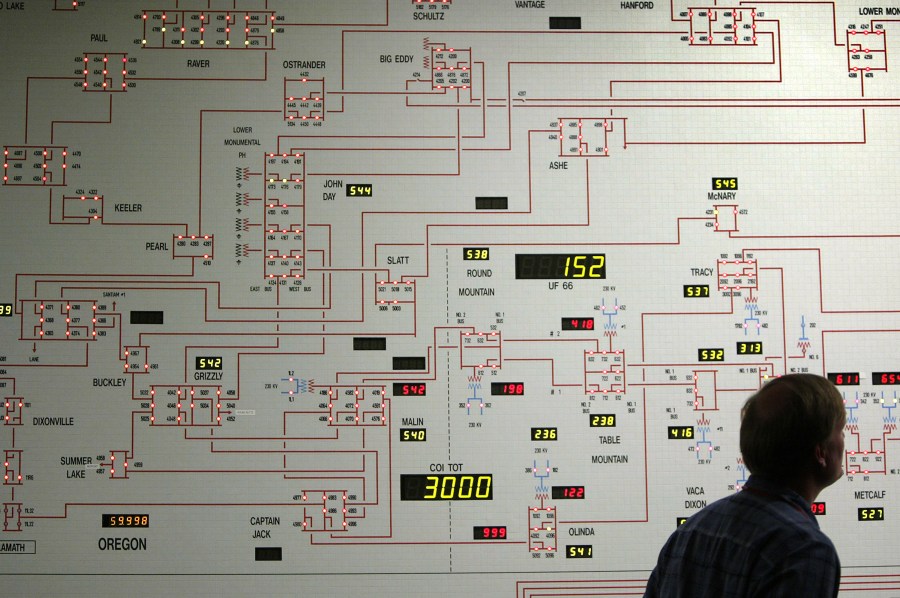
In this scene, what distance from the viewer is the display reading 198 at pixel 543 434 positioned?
13.4ft

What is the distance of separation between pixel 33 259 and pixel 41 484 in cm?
100

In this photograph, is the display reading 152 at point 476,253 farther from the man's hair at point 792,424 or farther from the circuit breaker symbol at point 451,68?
the man's hair at point 792,424

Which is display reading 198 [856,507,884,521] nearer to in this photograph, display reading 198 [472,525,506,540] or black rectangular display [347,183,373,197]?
display reading 198 [472,525,506,540]

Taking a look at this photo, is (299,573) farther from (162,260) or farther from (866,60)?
(866,60)

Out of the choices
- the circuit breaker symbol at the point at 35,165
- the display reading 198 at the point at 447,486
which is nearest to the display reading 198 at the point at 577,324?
the display reading 198 at the point at 447,486

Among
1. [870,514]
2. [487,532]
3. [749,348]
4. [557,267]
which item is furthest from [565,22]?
[870,514]

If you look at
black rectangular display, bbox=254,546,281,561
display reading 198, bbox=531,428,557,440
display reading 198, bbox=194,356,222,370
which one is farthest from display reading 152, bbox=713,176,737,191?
black rectangular display, bbox=254,546,281,561

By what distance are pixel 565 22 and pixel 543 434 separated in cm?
193

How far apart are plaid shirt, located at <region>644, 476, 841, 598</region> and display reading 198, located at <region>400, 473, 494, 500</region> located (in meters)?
1.89

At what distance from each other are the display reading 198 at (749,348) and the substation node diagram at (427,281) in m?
0.02

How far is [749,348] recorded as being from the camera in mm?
4168

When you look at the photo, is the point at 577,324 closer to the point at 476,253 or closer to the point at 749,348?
the point at 476,253

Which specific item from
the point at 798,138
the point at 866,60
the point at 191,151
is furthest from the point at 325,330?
the point at 866,60

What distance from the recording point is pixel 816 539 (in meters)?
1.92
